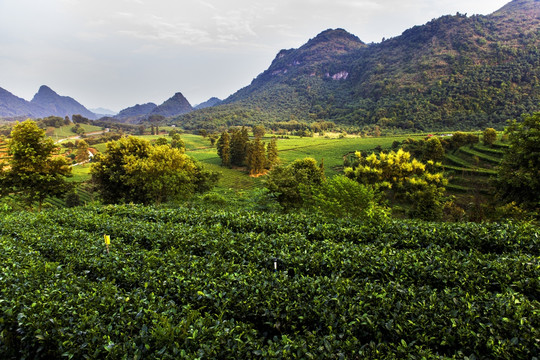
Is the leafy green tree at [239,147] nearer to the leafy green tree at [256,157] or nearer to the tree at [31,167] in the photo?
the leafy green tree at [256,157]

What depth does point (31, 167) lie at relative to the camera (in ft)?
56.3

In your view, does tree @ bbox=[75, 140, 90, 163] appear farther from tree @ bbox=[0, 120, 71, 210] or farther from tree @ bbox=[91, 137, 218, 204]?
tree @ bbox=[0, 120, 71, 210]

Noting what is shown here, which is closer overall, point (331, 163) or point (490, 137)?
point (490, 137)

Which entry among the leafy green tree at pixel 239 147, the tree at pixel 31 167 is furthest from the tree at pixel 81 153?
the tree at pixel 31 167

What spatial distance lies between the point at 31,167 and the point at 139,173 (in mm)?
6579

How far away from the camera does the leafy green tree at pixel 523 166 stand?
1520cm

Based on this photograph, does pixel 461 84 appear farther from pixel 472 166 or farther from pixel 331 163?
pixel 472 166

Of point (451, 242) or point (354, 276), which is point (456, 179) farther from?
point (354, 276)

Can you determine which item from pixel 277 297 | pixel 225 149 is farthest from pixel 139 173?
pixel 225 149

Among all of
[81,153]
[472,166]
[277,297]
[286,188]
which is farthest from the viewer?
[81,153]

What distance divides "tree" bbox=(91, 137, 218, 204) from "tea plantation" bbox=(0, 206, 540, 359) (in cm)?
1421

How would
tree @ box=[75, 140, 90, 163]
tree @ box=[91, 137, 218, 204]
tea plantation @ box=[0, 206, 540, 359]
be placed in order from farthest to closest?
tree @ box=[75, 140, 90, 163] < tree @ box=[91, 137, 218, 204] < tea plantation @ box=[0, 206, 540, 359]

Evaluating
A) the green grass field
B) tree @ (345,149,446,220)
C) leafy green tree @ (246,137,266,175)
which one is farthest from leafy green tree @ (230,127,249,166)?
tree @ (345,149,446,220)

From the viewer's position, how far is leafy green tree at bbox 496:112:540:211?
15.2 m
